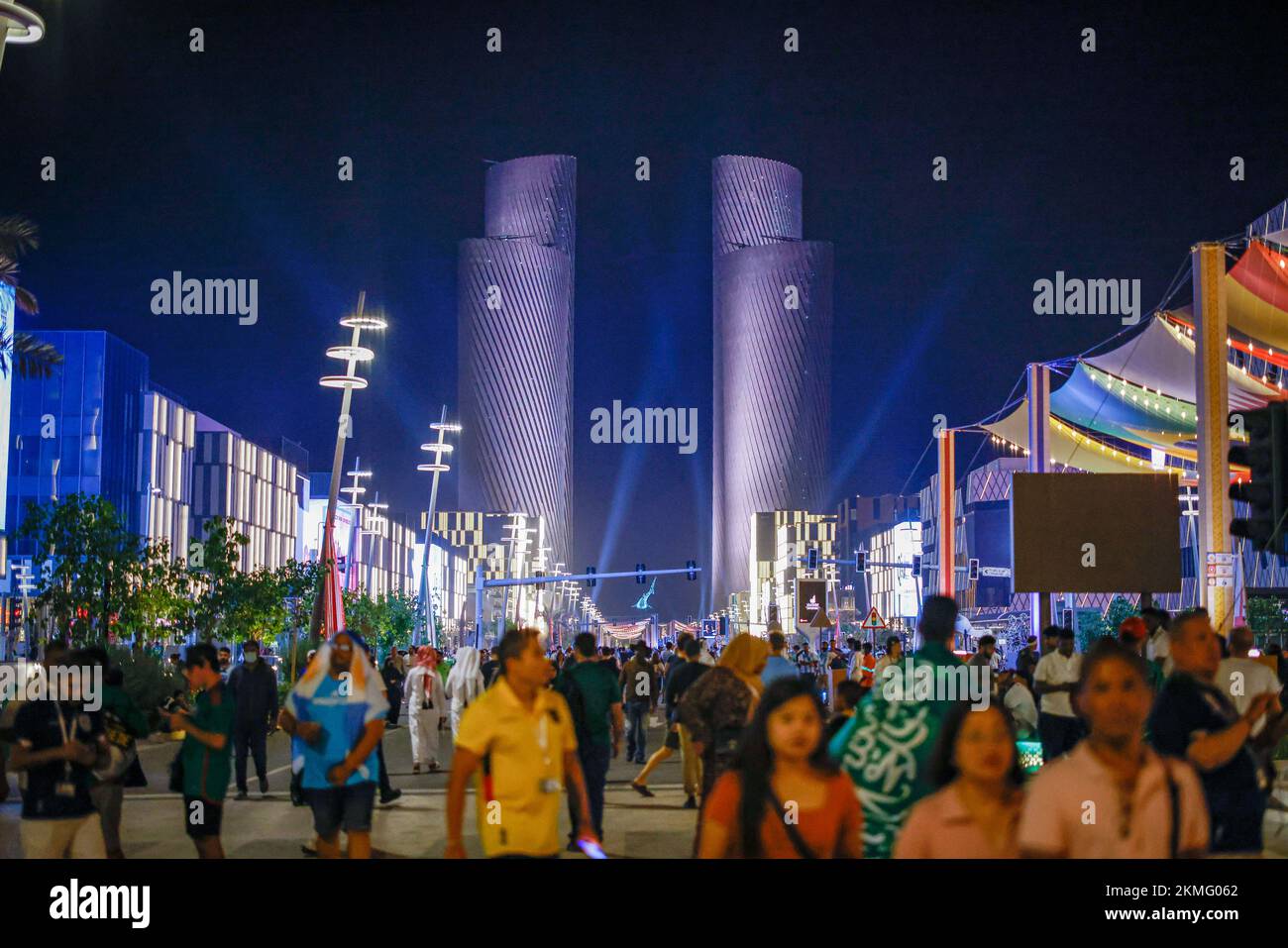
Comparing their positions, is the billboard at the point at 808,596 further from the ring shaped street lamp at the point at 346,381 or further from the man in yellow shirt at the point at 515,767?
the man in yellow shirt at the point at 515,767

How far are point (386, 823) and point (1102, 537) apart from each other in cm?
1207

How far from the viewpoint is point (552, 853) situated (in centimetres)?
691

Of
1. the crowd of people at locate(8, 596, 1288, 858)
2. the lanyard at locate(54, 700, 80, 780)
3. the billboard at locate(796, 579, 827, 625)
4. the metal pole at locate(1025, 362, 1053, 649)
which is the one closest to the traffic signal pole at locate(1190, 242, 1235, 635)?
the crowd of people at locate(8, 596, 1288, 858)

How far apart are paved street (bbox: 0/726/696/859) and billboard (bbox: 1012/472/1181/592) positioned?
6.40 m

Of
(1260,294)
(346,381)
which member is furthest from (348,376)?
(1260,294)

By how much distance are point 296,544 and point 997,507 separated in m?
53.9

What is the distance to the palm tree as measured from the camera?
3147 centimetres

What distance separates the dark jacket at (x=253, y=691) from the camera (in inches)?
658

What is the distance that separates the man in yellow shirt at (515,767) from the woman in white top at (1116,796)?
249 cm

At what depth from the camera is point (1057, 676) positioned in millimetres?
15070

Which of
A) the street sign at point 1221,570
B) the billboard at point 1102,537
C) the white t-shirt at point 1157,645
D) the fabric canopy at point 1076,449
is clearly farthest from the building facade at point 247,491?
the white t-shirt at point 1157,645

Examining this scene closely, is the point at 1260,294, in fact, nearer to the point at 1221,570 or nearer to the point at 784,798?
the point at 1221,570

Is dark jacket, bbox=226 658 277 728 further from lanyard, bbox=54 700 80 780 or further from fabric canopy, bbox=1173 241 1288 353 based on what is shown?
fabric canopy, bbox=1173 241 1288 353
